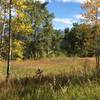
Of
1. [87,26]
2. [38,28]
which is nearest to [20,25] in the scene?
[87,26]

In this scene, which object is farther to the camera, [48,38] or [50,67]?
[48,38]

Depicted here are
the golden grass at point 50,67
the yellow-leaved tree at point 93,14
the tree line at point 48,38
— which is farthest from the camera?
the tree line at point 48,38

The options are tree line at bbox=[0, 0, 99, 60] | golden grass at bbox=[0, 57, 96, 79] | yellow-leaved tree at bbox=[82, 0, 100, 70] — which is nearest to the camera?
golden grass at bbox=[0, 57, 96, 79]

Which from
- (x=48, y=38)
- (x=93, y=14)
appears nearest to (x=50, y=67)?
(x=93, y=14)

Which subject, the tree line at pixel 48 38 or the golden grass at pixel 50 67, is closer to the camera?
the golden grass at pixel 50 67

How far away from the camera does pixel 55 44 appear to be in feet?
278

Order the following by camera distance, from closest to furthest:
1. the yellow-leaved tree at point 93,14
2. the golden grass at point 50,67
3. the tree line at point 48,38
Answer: the golden grass at point 50,67
the yellow-leaved tree at point 93,14
the tree line at point 48,38

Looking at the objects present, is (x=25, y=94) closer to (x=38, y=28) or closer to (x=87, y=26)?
(x=87, y=26)

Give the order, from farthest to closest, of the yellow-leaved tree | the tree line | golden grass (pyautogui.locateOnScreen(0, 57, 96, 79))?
the tree line, the yellow-leaved tree, golden grass (pyautogui.locateOnScreen(0, 57, 96, 79))

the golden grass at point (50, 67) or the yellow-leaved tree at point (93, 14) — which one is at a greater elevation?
the yellow-leaved tree at point (93, 14)

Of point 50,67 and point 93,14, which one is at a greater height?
point 93,14

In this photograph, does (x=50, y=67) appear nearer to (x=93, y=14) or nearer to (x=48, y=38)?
(x=93, y=14)

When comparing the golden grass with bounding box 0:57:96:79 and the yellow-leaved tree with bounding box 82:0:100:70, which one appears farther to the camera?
the yellow-leaved tree with bounding box 82:0:100:70

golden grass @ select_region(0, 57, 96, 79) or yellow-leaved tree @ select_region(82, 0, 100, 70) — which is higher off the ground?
yellow-leaved tree @ select_region(82, 0, 100, 70)
